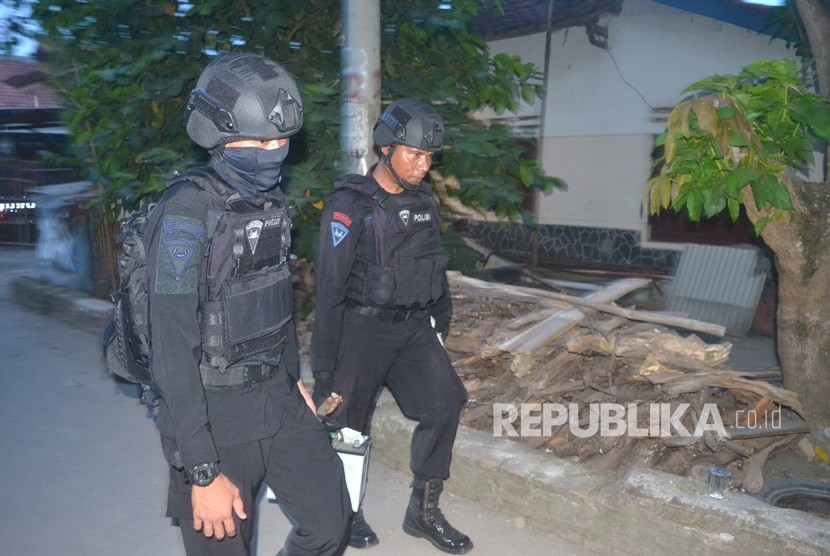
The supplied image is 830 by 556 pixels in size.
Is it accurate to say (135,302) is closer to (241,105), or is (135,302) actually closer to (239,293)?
(239,293)

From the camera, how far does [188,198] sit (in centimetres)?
248

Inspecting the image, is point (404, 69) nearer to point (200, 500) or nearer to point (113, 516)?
point (113, 516)

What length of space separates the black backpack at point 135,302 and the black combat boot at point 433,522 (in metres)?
1.70

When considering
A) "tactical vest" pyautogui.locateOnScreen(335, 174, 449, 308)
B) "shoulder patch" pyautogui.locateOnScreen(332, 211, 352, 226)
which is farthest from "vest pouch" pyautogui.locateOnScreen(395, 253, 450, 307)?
"shoulder patch" pyautogui.locateOnScreen(332, 211, 352, 226)

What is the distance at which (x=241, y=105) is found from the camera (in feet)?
8.40

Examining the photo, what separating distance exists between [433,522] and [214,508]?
69.3 inches

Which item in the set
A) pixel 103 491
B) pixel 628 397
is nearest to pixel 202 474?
pixel 103 491

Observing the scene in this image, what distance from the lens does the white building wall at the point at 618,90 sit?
32.8ft

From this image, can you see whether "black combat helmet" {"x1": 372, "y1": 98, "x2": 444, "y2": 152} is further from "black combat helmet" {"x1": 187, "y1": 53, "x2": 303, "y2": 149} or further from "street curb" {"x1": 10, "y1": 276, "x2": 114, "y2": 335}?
"street curb" {"x1": 10, "y1": 276, "x2": 114, "y2": 335}

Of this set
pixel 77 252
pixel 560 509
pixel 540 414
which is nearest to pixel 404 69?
pixel 540 414

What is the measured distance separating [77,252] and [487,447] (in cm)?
791

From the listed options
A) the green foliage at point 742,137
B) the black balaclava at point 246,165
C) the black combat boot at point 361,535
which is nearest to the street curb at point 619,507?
the black combat boot at point 361,535

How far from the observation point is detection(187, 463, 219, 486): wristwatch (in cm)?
238

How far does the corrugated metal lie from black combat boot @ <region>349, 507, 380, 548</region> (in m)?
5.96
